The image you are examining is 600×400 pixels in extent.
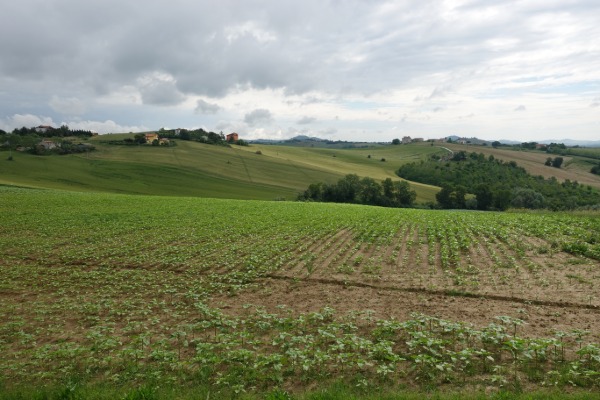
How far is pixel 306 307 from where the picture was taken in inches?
472

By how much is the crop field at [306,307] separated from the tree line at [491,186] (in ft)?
227

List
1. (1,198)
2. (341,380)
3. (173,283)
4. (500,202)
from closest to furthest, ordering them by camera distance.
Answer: (341,380) < (173,283) < (1,198) < (500,202)

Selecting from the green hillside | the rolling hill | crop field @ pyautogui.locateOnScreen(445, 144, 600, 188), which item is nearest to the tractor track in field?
the rolling hill

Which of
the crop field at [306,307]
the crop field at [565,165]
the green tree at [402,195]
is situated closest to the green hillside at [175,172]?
the green tree at [402,195]

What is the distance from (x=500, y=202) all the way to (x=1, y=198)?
93397 mm

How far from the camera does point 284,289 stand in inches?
550

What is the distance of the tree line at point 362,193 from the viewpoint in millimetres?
85688

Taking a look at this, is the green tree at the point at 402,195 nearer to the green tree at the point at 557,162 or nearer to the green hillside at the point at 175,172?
the green hillside at the point at 175,172

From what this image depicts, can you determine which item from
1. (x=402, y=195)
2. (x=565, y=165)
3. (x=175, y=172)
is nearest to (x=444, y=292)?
(x=402, y=195)

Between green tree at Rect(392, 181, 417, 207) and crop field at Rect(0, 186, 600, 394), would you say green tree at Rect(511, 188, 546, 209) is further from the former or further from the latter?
crop field at Rect(0, 186, 600, 394)

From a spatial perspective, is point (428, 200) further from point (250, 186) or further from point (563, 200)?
point (250, 186)

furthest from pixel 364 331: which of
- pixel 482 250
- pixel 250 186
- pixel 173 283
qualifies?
pixel 250 186

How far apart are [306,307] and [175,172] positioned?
305 ft

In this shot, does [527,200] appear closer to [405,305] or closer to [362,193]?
[362,193]
